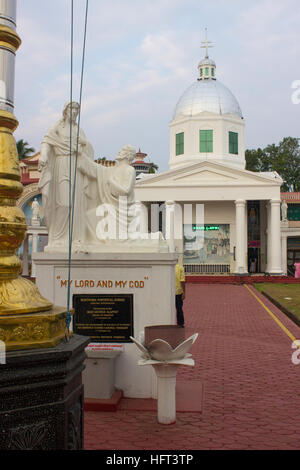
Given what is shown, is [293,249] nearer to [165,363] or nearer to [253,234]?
[253,234]

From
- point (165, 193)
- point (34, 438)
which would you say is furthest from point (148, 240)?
point (165, 193)

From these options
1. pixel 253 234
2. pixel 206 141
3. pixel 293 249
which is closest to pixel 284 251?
pixel 293 249

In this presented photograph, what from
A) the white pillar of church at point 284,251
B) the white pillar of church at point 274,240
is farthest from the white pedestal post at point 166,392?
the white pillar of church at point 284,251

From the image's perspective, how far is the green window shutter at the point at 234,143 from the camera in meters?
37.3

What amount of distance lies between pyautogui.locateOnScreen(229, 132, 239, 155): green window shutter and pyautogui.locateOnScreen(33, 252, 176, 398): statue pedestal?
1280 inches

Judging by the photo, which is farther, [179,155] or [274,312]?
[179,155]

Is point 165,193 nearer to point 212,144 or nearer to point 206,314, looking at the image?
point 212,144

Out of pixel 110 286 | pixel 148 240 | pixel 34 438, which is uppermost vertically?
pixel 148 240

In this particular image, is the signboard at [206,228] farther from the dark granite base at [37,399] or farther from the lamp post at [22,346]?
the dark granite base at [37,399]

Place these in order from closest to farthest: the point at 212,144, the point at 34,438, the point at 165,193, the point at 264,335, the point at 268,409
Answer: the point at 34,438 → the point at 268,409 → the point at 264,335 → the point at 165,193 → the point at 212,144

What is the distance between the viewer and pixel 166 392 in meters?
5.06

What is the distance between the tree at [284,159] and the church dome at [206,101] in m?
18.7

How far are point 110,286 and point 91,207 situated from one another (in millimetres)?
1384

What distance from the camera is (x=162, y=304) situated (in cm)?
612
